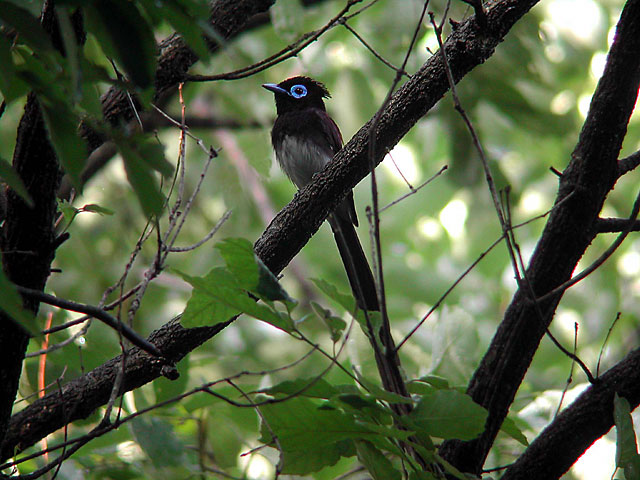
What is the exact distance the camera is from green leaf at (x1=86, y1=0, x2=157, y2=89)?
1.19 m

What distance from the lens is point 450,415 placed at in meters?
1.71

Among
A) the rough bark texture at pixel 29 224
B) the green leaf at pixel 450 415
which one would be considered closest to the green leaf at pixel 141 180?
the rough bark texture at pixel 29 224

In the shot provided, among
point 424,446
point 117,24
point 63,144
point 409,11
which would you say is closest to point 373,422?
point 424,446

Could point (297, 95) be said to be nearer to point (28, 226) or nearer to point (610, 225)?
point (610, 225)

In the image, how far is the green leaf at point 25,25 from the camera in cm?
120

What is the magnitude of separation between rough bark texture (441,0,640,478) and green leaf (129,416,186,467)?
1.05 meters

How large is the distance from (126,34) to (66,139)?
26 cm

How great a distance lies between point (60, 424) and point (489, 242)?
4.98 meters

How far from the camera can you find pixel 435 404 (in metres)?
1.73

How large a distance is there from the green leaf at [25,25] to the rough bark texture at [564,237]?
1816 mm

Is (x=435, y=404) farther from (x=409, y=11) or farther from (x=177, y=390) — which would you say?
(x=409, y=11)

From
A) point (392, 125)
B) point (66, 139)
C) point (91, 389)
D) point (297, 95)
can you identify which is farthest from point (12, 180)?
point (297, 95)

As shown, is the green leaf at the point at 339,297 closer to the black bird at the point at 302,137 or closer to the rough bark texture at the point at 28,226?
the rough bark texture at the point at 28,226

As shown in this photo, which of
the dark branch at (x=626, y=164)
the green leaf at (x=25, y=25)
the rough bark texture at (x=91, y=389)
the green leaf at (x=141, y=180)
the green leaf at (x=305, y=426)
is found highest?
the rough bark texture at (x=91, y=389)
